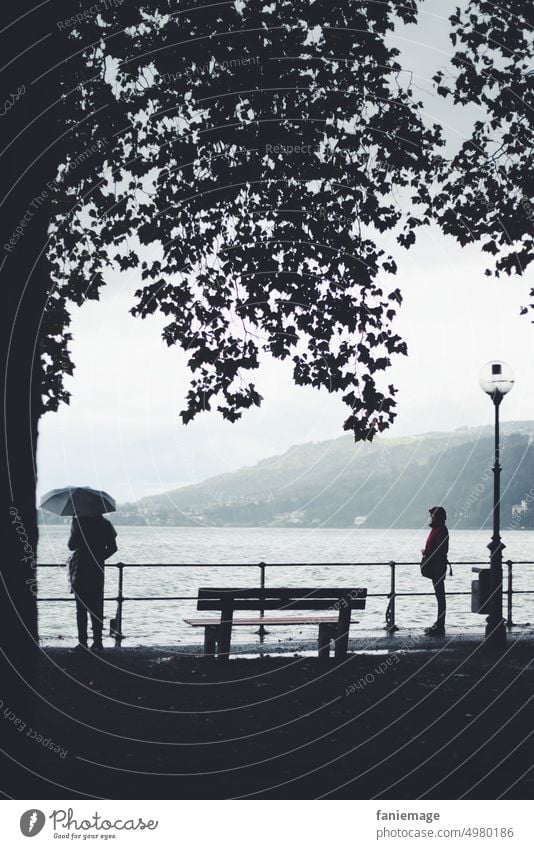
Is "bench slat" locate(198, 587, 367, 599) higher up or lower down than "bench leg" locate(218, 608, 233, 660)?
higher up

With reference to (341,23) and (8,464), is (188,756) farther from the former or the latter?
(341,23)

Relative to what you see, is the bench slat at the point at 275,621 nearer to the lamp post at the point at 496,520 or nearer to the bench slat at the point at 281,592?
the bench slat at the point at 281,592

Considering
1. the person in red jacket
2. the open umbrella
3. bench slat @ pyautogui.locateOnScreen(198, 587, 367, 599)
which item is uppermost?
the open umbrella

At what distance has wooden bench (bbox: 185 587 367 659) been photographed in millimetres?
11273

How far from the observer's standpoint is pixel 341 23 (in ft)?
31.8

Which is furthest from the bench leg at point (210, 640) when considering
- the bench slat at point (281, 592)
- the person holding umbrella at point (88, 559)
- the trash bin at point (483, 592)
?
the trash bin at point (483, 592)

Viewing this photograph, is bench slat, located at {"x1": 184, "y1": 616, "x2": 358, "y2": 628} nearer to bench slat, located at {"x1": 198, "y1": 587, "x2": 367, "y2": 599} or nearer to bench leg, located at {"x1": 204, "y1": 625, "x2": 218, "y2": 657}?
bench leg, located at {"x1": 204, "y1": 625, "x2": 218, "y2": 657}

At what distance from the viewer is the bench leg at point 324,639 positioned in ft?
37.1

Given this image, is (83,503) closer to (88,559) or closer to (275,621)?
(88,559)

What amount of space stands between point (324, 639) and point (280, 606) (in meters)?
0.67

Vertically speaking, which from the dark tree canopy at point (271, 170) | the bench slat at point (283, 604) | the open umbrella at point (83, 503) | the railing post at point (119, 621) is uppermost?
the dark tree canopy at point (271, 170)

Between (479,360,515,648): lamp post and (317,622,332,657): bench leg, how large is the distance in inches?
91.7

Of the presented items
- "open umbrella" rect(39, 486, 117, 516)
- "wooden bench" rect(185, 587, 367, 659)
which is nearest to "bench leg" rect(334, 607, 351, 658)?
"wooden bench" rect(185, 587, 367, 659)

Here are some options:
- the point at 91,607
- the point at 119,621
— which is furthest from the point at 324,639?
the point at 119,621
